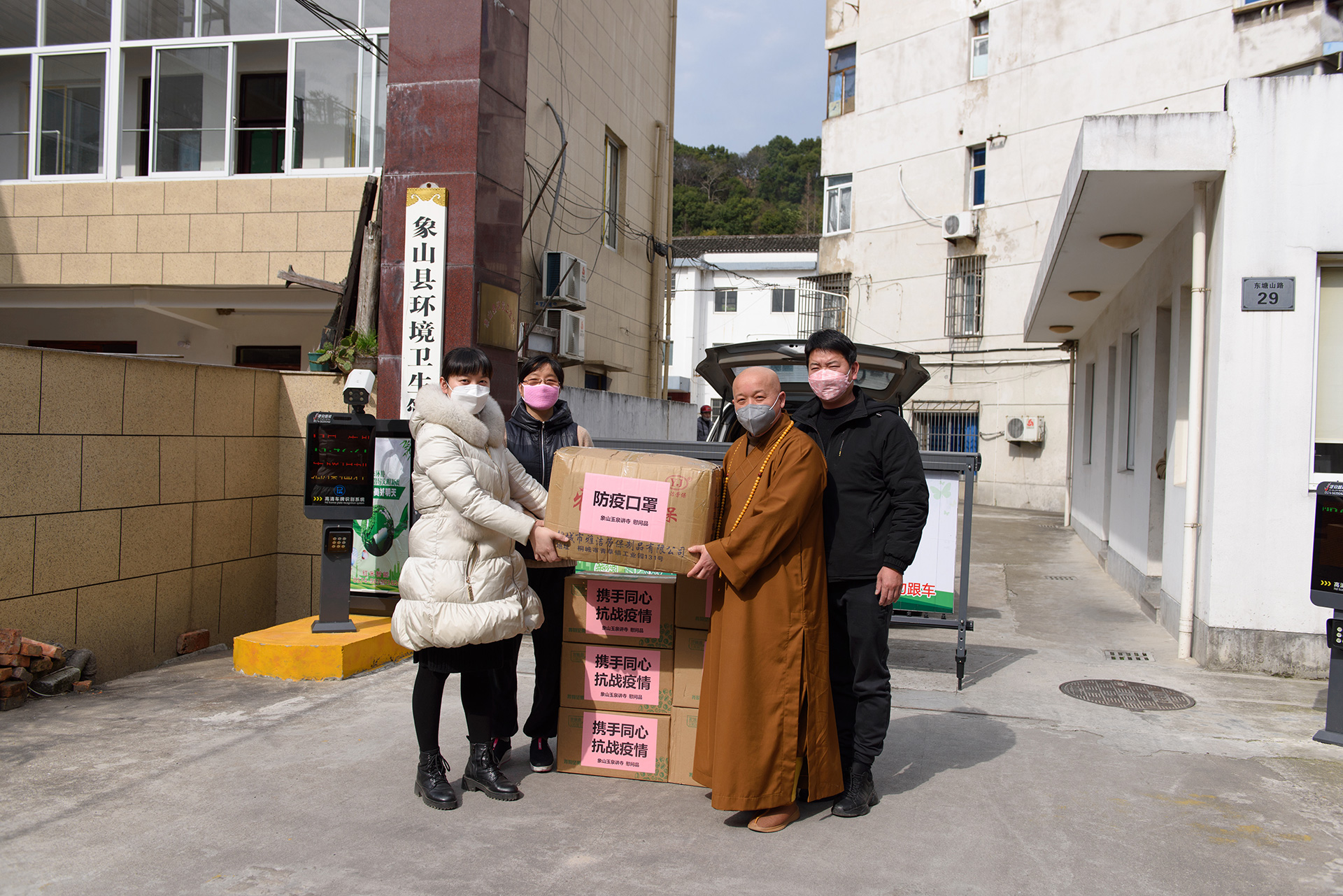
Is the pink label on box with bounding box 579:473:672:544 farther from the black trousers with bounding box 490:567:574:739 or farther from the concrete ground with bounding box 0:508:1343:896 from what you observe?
the concrete ground with bounding box 0:508:1343:896

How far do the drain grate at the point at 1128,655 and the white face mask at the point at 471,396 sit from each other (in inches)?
198

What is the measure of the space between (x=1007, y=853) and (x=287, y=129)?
10.3 metres

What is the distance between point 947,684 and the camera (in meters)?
6.00

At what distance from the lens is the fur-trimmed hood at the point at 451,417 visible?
383cm

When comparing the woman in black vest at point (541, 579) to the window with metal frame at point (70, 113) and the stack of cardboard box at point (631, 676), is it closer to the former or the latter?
the stack of cardboard box at point (631, 676)

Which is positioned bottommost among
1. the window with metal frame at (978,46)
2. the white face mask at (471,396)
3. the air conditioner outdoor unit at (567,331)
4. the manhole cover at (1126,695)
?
the manhole cover at (1126,695)

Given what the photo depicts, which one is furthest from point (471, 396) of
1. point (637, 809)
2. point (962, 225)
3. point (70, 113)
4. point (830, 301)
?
point (830, 301)

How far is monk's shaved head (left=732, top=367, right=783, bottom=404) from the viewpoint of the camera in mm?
3682

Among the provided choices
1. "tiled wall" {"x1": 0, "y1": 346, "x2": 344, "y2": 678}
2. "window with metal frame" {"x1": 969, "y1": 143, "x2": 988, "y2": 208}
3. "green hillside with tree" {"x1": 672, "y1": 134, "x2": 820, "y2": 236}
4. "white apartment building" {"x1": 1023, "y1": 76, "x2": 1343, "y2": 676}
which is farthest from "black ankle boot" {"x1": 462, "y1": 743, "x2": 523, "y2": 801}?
"green hillside with tree" {"x1": 672, "y1": 134, "x2": 820, "y2": 236}

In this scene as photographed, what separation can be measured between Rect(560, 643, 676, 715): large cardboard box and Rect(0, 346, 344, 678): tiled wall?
3433 mm

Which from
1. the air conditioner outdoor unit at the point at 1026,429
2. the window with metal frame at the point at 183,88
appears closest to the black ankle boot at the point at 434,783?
the window with metal frame at the point at 183,88

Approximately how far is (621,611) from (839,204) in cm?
2281

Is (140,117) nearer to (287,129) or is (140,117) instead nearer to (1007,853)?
(287,129)

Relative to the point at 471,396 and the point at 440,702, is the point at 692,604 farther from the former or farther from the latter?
the point at 471,396
